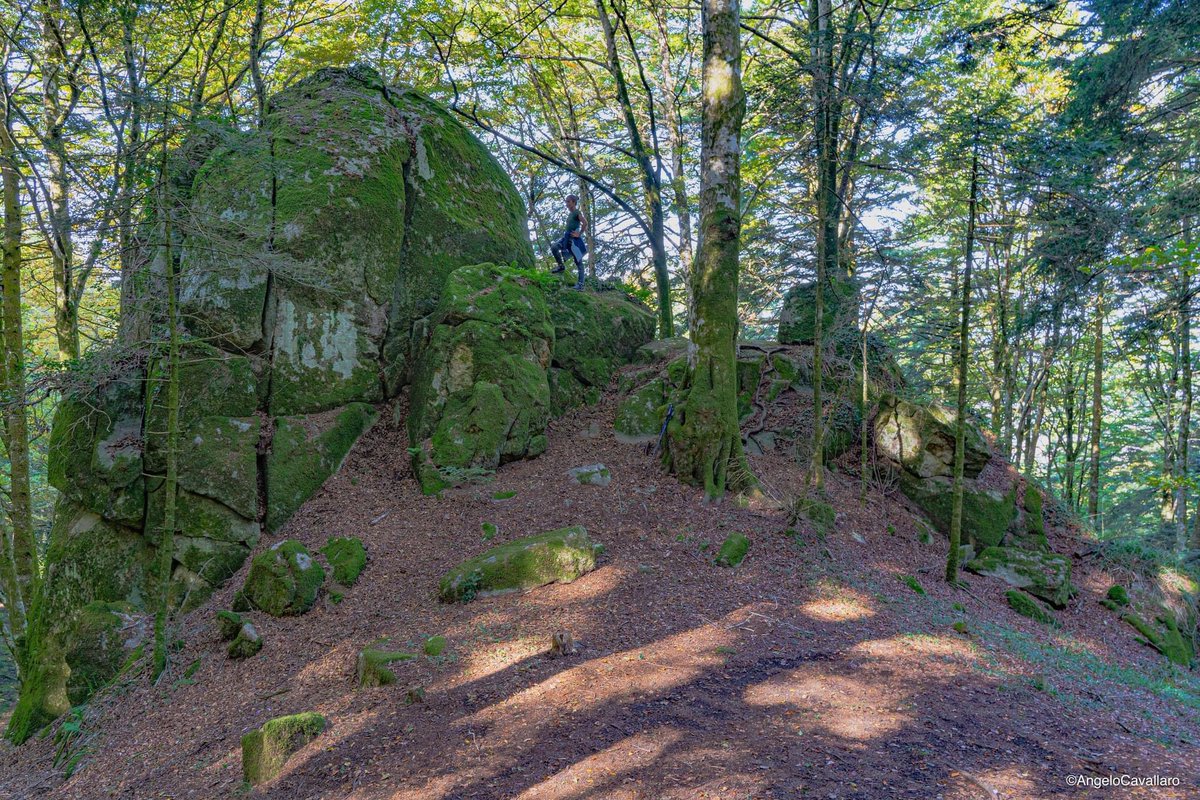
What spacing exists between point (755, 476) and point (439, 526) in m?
4.49

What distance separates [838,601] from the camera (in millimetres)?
6543

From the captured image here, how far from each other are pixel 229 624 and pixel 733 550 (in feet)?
18.9

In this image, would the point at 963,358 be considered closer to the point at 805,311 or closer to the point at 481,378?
the point at 805,311

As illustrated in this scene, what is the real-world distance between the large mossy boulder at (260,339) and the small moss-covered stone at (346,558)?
1275 millimetres

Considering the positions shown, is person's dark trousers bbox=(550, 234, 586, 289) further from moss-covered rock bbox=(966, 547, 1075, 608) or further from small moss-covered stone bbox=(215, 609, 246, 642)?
moss-covered rock bbox=(966, 547, 1075, 608)

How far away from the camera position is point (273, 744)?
439cm

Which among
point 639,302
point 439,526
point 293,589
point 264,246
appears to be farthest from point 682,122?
point 293,589

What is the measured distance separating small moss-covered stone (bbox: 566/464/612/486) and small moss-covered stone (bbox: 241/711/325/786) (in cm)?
462

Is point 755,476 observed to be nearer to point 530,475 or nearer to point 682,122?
point 530,475

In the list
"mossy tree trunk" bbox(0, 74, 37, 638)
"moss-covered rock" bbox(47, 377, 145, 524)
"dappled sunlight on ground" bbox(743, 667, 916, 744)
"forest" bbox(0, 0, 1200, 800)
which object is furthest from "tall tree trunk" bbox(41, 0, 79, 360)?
"dappled sunlight on ground" bbox(743, 667, 916, 744)

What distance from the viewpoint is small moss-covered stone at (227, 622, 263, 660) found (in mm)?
6168

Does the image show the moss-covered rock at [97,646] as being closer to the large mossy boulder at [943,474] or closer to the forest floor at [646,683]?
the forest floor at [646,683]

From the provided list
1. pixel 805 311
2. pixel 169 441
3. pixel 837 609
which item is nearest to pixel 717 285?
pixel 837 609

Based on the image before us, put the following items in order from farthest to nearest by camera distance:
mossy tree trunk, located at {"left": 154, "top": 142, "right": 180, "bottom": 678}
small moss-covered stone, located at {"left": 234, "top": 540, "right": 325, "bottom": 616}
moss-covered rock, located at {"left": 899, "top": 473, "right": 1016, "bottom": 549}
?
moss-covered rock, located at {"left": 899, "top": 473, "right": 1016, "bottom": 549} < small moss-covered stone, located at {"left": 234, "top": 540, "right": 325, "bottom": 616} < mossy tree trunk, located at {"left": 154, "top": 142, "right": 180, "bottom": 678}
